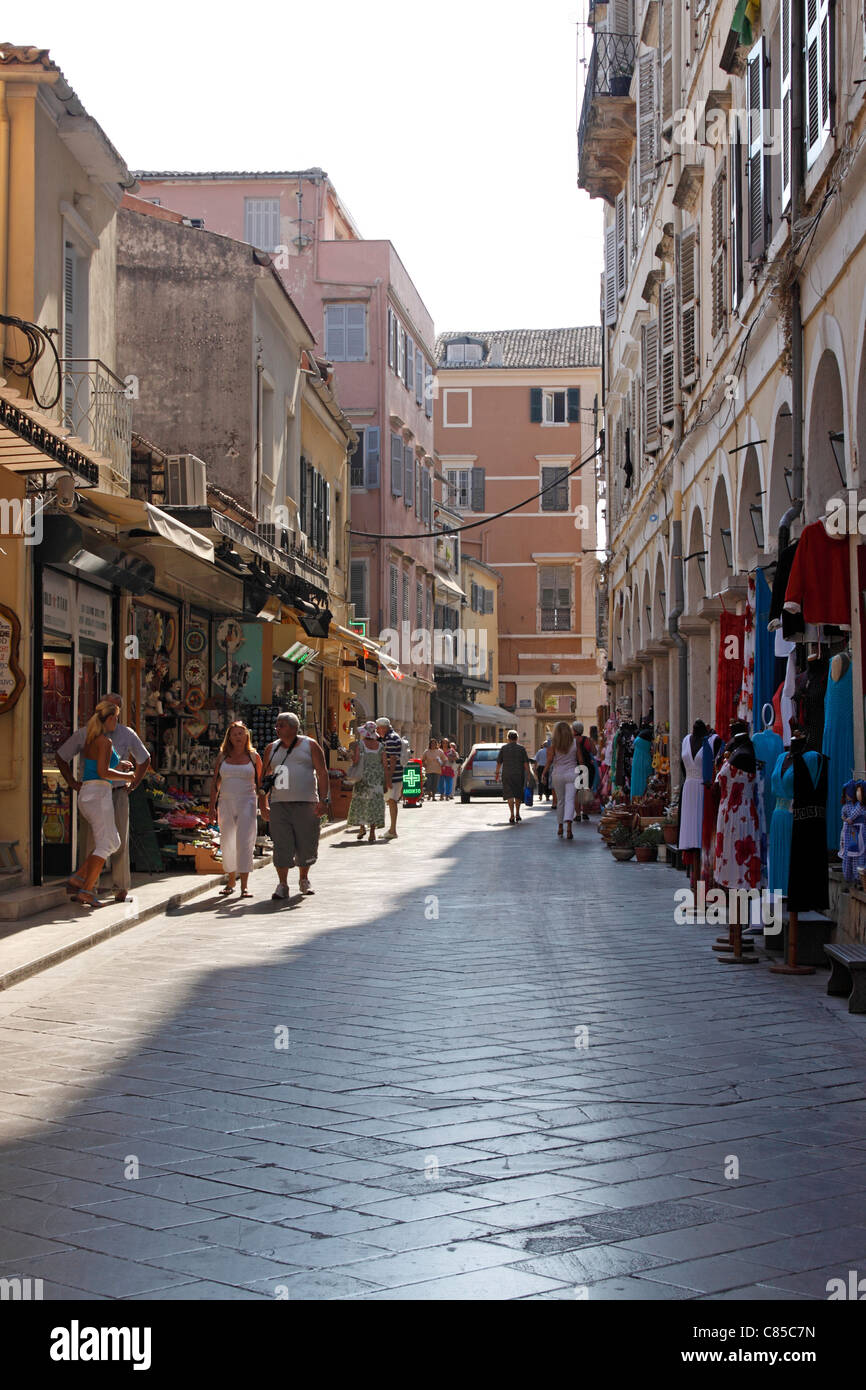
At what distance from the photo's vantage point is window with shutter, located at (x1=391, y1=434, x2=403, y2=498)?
148 ft

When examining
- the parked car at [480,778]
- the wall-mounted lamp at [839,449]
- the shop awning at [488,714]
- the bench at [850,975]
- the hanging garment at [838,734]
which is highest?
the wall-mounted lamp at [839,449]

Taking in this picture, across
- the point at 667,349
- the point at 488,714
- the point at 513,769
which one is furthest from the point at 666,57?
the point at 488,714

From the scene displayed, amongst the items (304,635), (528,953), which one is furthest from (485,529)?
(528,953)

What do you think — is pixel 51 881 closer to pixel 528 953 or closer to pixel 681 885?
pixel 528 953

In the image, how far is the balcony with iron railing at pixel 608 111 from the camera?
33.2 metres

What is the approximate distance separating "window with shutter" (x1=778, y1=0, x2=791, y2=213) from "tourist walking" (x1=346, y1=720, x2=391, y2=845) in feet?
37.8

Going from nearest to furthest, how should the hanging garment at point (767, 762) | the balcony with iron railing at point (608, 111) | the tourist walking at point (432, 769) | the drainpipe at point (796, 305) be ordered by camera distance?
the hanging garment at point (767, 762) < the drainpipe at point (796, 305) < the balcony with iron railing at point (608, 111) < the tourist walking at point (432, 769)

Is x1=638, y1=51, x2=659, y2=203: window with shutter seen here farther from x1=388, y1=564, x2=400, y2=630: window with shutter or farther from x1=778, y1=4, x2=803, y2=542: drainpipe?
x1=388, y1=564, x2=400, y2=630: window with shutter

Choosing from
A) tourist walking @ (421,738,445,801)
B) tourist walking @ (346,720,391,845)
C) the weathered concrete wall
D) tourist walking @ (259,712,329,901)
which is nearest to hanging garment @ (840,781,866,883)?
tourist walking @ (259,712,329,901)

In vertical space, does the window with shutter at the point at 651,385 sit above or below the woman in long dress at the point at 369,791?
above

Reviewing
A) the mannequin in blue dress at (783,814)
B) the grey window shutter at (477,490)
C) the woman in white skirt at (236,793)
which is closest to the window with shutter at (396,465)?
the grey window shutter at (477,490)

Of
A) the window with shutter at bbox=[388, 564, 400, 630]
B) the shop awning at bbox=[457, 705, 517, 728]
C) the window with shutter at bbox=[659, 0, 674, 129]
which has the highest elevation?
the window with shutter at bbox=[659, 0, 674, 129]

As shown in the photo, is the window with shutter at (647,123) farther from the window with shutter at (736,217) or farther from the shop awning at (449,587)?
the shop awning at (449,587)

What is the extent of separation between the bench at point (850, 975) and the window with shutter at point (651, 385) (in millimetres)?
18195
